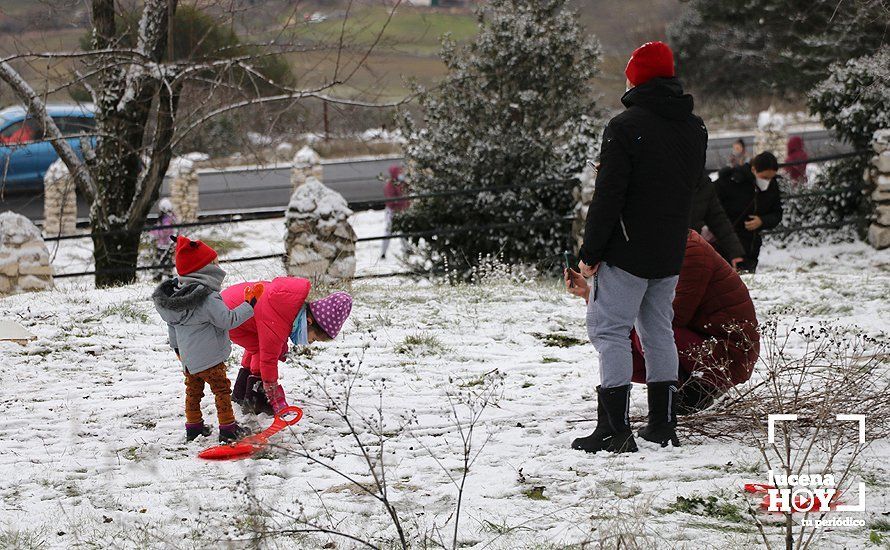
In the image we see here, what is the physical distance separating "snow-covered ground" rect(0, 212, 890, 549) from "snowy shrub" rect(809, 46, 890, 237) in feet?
16.7

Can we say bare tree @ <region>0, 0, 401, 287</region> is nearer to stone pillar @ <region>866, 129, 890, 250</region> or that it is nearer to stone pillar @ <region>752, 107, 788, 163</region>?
stone pillar @ <region>866, 129, 890, 250</region>

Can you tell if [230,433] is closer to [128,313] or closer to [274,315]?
[274,315]

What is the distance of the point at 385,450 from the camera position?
16.1 ft

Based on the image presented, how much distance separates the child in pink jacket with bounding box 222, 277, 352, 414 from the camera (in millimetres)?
5043

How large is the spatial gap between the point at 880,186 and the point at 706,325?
807cm

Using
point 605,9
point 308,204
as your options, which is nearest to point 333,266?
point 308,204

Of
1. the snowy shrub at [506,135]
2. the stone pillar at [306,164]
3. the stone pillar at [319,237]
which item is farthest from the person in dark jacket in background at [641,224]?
the stone pillar at [306,164]

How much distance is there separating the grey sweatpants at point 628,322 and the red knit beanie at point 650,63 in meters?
0.89

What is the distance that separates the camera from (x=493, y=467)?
454cm

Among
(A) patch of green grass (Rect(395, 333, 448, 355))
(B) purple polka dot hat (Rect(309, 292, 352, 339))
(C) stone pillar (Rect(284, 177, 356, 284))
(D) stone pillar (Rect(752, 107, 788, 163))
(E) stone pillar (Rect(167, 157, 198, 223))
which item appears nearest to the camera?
(B) purple polka dot hat (Rect(309, 292, 352, 339))

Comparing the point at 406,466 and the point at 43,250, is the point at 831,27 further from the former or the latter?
the point at 406,466

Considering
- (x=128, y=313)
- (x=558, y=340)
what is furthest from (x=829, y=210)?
(x=128, y=313)

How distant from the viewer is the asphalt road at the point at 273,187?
2214 centimetres

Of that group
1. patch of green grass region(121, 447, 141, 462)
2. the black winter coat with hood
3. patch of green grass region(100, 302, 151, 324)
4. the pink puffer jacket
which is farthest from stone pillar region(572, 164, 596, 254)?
patch of green grass region(121, 447, 141, 462)
